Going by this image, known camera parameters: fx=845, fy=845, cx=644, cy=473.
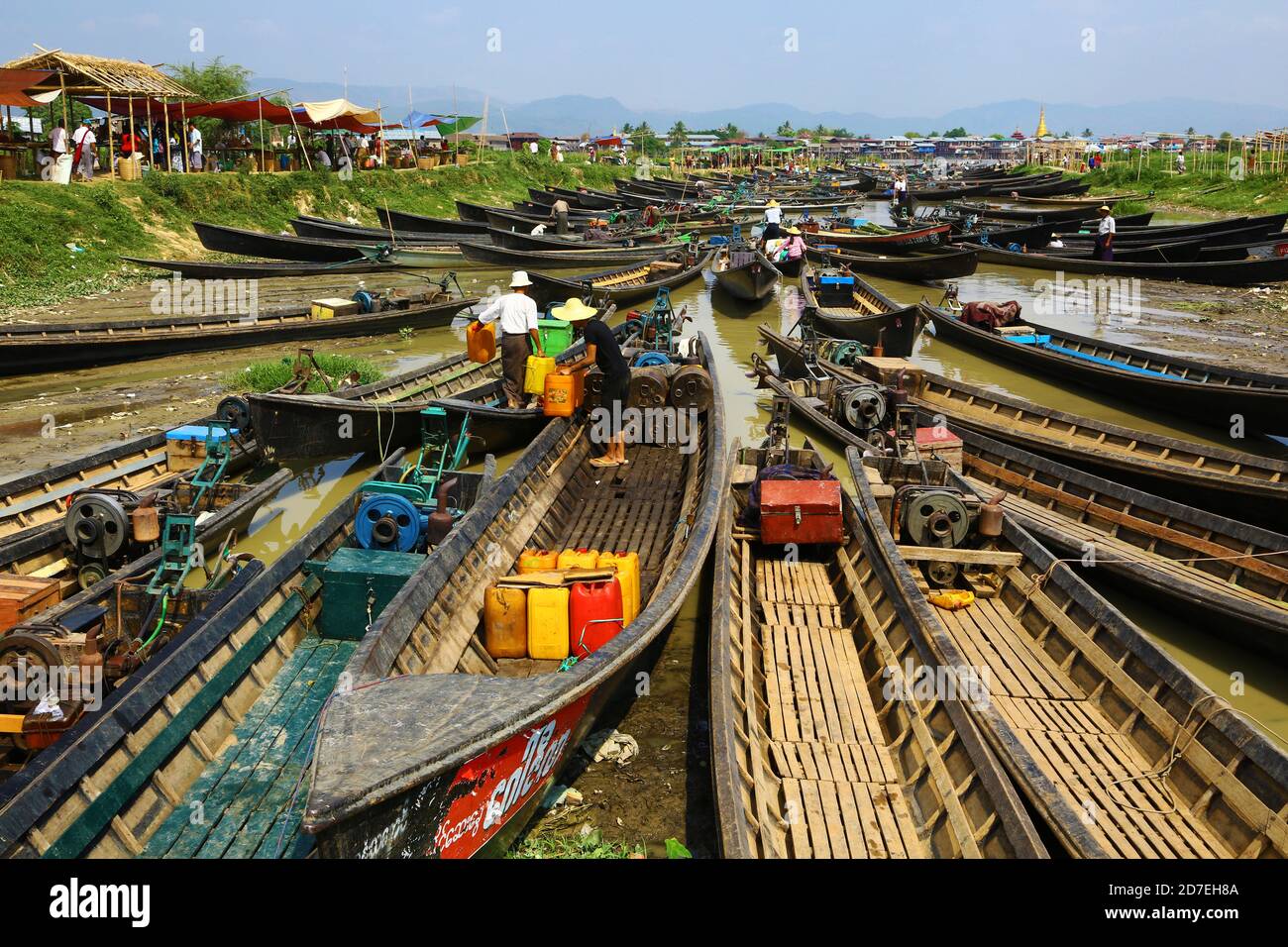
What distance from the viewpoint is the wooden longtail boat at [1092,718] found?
491 cm

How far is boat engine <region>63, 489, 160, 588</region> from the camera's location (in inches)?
316

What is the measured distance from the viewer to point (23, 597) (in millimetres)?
6754

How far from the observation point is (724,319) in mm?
24609

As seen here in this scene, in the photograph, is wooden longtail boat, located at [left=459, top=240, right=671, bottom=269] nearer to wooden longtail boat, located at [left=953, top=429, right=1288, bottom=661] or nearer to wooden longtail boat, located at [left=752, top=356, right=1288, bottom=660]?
wooden longtail boat, located at [left=752, top=356, right=1288, bottom=660]

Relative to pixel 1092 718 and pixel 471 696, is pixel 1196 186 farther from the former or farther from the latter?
pixel 471 696

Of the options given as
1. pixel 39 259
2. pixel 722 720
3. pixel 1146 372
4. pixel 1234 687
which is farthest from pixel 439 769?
pixel 39 259

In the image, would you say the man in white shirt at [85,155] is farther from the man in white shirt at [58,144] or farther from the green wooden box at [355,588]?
the green wooden box at [355,588]

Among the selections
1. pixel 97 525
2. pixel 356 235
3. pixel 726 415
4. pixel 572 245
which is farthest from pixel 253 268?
pixel 97 525

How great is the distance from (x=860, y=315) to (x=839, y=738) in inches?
596

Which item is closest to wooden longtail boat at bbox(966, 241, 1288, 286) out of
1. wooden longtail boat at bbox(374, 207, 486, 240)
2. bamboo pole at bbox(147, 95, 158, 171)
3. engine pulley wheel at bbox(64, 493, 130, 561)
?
wooden longtail boat at bbox(374, 207, 486, 240)

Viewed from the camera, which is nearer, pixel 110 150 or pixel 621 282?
pixel 621 282

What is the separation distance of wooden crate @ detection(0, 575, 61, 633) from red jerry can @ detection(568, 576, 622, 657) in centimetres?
→ 431

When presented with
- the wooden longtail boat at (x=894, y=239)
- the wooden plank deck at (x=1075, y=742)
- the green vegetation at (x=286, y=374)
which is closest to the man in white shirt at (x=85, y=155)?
the green vegetation at (x=286, y=374)
